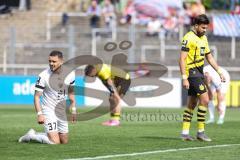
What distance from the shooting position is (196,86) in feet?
51.0

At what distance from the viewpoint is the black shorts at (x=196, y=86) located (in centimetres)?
1555

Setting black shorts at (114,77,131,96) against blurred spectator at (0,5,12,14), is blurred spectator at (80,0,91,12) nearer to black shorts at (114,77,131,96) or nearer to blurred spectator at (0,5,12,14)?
blurred spectator at (0,5,12,14)

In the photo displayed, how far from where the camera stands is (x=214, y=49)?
33.7m

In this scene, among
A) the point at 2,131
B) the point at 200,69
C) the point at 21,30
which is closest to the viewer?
the point at 200,69

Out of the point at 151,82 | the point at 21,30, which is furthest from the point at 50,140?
the point at 21,30

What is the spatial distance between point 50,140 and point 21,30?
24.7 meters

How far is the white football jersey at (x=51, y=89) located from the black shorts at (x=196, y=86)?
2.25 m

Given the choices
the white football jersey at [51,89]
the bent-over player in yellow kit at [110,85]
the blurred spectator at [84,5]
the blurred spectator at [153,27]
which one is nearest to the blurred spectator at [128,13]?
the blurred spectator at [153,27]

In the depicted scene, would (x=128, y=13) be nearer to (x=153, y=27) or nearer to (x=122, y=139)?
(x=153, y=27)

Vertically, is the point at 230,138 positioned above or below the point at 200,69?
below

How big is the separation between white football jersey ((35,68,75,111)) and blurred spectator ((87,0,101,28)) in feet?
76.6

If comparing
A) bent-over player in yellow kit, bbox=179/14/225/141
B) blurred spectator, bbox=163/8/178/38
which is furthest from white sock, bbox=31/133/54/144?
blurred spectator, bbox=163/8/178/38

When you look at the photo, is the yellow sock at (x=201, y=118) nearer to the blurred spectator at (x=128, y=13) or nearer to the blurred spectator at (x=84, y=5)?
the blurred spectator at (x=128, y=13)

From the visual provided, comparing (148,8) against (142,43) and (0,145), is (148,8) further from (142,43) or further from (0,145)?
(0,145)
